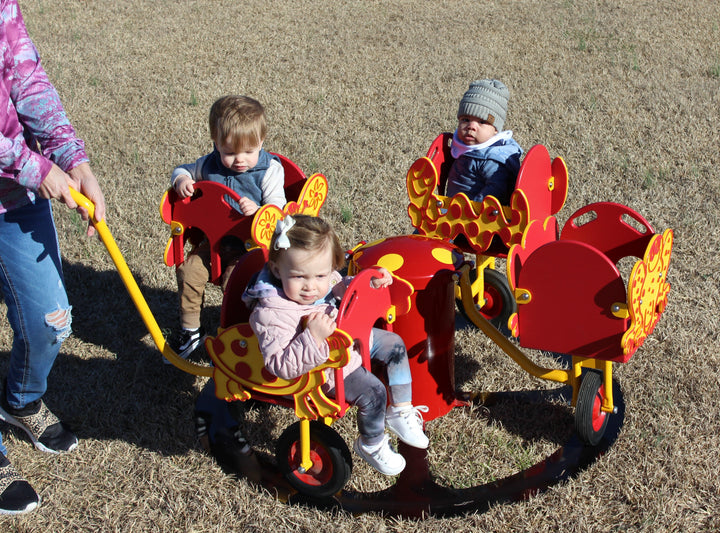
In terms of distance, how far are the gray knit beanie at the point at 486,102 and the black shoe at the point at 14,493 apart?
2.75 meters

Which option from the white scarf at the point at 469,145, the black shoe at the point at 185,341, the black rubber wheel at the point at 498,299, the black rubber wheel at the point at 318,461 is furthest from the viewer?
the black rubber wheel at the point at 498,299

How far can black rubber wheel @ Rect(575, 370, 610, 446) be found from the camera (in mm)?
3043

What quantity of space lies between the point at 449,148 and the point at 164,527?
8.35 feet

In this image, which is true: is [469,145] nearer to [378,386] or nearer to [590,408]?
[590,408]

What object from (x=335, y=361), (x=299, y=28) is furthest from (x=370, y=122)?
(x=335, y=361)

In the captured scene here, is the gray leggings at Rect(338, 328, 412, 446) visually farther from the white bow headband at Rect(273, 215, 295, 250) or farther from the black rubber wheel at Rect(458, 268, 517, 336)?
the black rubber wheel at Rect(458, 268, 517, 336)

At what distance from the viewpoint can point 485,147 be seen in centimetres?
402

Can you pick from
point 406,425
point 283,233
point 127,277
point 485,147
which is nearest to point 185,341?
point 127,277

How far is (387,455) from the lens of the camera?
2857 mm

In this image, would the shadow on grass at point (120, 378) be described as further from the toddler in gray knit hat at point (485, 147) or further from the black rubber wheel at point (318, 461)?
the toddler in gray knit hat at point (485, 147)

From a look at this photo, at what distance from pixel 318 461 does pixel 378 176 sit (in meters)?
3.40

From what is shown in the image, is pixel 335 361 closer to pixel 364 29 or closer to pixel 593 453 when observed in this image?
pixel 593 453

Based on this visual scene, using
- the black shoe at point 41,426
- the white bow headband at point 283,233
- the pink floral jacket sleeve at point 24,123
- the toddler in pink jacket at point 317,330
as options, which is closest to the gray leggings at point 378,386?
the toddler in pink jacket at point 317,330

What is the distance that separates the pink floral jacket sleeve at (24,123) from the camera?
2.48m
